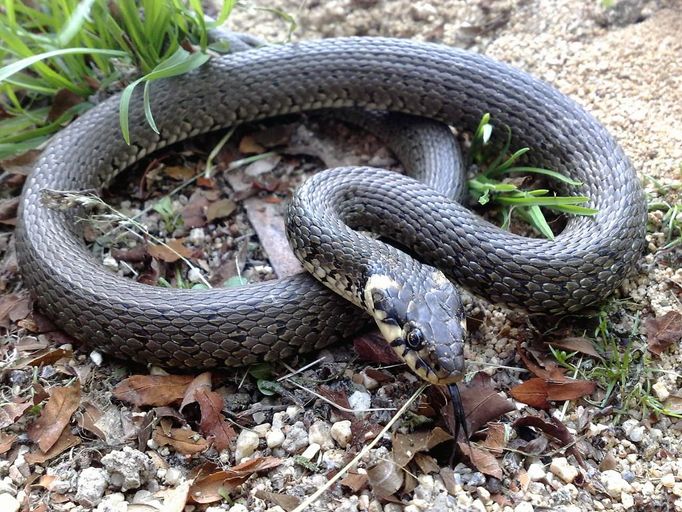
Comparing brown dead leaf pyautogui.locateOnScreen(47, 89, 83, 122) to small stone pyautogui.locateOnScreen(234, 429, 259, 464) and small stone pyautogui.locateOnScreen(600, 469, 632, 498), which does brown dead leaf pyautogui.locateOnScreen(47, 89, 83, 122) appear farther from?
small stone pyautogui.locateOnScreen(600, 469, 632, 498)

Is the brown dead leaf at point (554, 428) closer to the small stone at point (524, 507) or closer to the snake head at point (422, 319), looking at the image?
the small stone at point (524, 507)

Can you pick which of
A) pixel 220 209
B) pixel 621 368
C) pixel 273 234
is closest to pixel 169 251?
pixel 220 209

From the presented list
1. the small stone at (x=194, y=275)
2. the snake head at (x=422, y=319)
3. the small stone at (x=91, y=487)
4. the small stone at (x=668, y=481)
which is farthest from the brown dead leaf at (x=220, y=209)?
the small stone at (x=668, y=481)

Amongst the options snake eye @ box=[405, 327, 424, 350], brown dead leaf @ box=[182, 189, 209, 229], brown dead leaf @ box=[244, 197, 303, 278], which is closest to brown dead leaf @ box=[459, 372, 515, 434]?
snake eye @ box=[405, 327, 424, 350]

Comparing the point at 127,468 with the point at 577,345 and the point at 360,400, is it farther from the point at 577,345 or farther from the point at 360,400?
the point at 577,345

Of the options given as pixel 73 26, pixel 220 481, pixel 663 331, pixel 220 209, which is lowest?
pixel 220 481

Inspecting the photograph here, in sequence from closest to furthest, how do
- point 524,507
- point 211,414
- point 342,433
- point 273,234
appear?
point 524,507, point 342,433, point 211,414, point 273,234

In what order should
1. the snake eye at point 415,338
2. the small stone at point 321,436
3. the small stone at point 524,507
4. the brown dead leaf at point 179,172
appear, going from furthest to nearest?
the brown dead leaf at point 179,172
the small stone at point 321,436
the snake eye at point 415,338
the small stone at point 524,507
